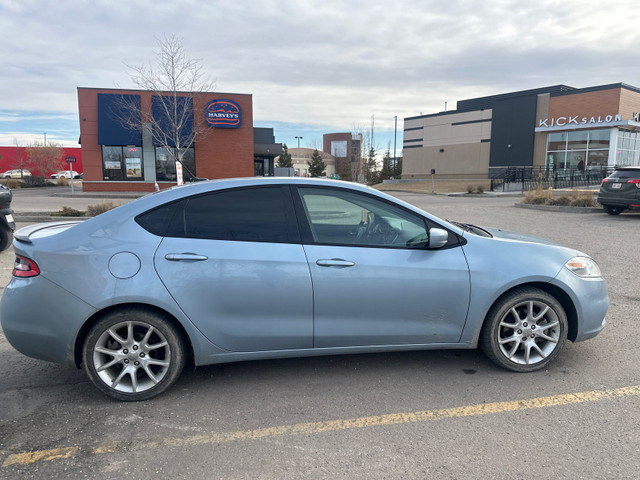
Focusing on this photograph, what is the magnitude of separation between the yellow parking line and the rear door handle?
117 cm

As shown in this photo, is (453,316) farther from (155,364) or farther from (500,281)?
(155,364)

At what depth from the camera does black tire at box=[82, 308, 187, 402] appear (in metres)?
3.13

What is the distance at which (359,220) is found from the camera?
11.7ft

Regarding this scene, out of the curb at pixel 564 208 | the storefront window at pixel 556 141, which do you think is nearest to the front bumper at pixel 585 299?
the curb at pixel 564 208

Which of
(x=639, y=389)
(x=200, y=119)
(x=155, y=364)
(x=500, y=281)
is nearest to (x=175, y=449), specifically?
(x=155, y=364)

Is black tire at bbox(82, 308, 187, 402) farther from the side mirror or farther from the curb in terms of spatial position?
the curb

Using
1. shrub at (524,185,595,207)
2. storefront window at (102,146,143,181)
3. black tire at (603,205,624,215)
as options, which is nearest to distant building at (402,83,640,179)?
shrub at (524,185,595,207)

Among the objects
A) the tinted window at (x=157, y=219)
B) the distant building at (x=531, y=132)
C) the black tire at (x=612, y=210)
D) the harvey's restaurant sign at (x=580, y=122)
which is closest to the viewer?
the tinted window at (x=157, y=219)

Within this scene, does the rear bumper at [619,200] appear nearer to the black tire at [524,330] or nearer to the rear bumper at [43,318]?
the black tire at [524,330]

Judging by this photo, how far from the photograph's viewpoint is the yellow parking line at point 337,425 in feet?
8.71

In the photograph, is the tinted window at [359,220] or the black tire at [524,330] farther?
the black tire at [524,330]

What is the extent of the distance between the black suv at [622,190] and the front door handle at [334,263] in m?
14.1

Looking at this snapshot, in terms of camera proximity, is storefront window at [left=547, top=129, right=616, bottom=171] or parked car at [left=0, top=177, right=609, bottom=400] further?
storefront window at [left=547, top=129, right=616, bottom=171]

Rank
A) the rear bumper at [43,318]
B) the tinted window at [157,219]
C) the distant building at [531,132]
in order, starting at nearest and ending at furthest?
the rear bumper at [43,318]
the tinted window at [157,219]
the distant building at [531,132]
